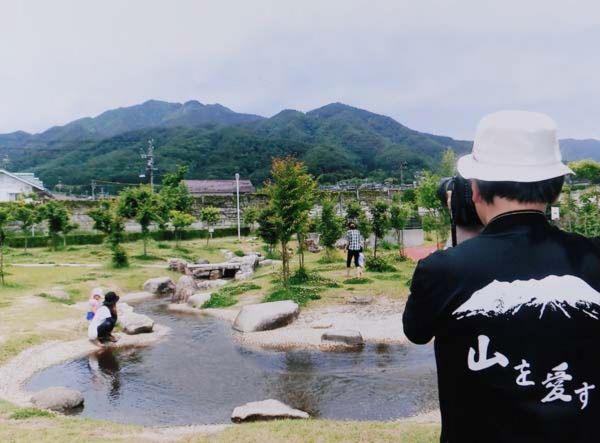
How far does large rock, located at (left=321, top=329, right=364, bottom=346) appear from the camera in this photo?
31.0ft

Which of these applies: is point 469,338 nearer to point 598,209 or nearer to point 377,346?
point 377,346

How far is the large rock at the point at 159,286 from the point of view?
16.6 m

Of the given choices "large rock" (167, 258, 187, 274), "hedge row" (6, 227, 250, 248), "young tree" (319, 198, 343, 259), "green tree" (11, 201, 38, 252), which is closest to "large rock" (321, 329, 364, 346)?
"young tree" (319, 198, 343, 259)

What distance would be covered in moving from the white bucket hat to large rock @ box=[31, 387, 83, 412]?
664 centimetres

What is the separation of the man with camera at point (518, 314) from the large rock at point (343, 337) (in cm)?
823

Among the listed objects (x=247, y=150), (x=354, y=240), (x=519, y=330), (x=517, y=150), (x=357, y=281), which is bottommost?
(x=357, y=281)

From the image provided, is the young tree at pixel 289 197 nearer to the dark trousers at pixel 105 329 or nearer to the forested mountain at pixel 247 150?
the dark trousers at pixel 105 329

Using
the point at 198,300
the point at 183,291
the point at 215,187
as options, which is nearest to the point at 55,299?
the point at 183,291

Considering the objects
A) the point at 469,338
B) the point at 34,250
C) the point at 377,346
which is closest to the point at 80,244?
the point at 34,250

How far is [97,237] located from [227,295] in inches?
709

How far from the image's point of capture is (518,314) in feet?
4.27

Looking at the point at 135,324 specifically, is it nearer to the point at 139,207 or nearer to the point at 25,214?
the point at 139,207

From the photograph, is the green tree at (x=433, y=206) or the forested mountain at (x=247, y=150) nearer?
the green tree at (x=433, y=206)

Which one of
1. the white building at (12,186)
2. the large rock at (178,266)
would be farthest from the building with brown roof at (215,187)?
the large rock at (178,266)
